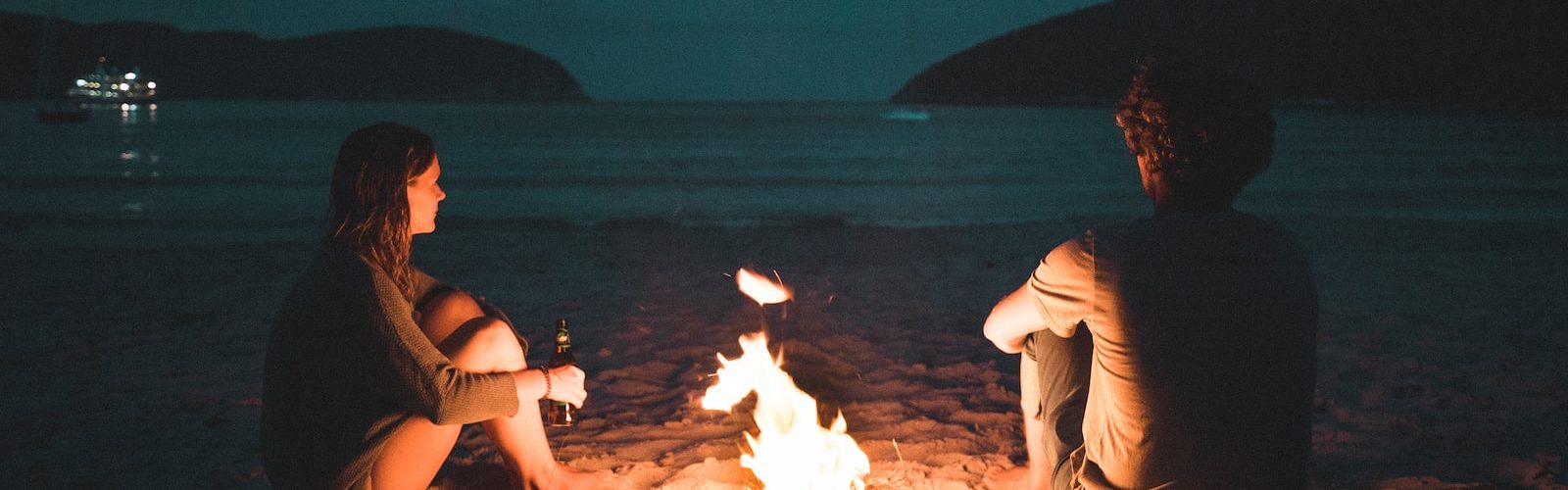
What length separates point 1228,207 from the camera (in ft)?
7.01

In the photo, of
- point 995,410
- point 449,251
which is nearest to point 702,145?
point 449,251

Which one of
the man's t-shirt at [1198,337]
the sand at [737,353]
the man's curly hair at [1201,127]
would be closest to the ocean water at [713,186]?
the sand at [737,353]

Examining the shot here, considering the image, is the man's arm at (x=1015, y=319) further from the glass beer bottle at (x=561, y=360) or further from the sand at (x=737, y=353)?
the glass beer bottle at (x=561, y=360)

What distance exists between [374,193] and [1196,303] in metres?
1.86

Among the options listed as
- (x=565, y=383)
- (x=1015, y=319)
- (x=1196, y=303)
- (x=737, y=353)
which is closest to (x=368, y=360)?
(x=565, y=383)

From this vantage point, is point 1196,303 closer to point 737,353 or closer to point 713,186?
point 737,353

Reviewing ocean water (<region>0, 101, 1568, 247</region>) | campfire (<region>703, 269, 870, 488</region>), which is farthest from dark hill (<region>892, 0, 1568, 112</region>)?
campfire (<region>703, 269, 870, 488</region>)

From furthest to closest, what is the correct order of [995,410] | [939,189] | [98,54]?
[98,54] < [939,189] < [995,410]

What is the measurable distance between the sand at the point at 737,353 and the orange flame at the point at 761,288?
0.15 m

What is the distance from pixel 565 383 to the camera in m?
3.04

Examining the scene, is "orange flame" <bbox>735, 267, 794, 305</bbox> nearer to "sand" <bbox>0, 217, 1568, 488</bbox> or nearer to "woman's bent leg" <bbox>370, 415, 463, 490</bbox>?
"sand" <bbox>0, 217, 1568, 488</bbox>

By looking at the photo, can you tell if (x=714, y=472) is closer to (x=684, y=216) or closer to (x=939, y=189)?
(x=684, y=216)

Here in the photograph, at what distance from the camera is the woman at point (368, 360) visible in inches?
97.3

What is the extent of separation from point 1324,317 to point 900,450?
4217mm
